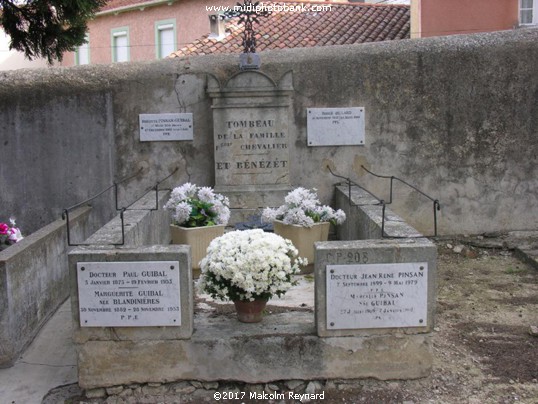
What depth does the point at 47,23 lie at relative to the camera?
5.12 meters

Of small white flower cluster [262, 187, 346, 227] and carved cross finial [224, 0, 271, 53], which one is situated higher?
carved cross finial [224, 0, 271, 53]

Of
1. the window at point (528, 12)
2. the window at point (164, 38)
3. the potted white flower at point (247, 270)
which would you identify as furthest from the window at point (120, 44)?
the potted white flower at point (247, 270)

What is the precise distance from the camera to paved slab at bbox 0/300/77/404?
3477mm

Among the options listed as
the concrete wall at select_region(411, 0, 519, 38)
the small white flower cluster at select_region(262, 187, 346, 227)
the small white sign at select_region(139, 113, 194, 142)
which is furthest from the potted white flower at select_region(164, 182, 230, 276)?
the concrete wall at select_region(411, 0, 519, 38)

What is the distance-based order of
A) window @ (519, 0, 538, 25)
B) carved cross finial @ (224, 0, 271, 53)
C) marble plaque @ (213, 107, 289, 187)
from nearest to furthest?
marble plaque @ (213, 107, 289, 187) < carved cross finial @ (224, 0, 271, 53) < window @ (519, 0, 538, 25)

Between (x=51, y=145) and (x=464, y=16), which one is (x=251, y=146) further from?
(x=464, y=16)

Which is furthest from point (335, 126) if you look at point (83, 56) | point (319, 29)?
point (83, 56)

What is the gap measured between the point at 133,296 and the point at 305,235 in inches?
75.9

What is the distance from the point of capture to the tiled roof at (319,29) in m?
13.6

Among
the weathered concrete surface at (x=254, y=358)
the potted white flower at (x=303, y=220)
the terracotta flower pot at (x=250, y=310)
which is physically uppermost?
the potted white flower at (x=303, y=220)

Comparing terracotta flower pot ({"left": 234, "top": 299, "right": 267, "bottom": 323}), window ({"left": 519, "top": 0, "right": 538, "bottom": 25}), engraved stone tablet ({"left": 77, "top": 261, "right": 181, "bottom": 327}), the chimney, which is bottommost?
terracotta flower pot ({"left": 234, "top": 299, "right": 267, "bottom": 323})

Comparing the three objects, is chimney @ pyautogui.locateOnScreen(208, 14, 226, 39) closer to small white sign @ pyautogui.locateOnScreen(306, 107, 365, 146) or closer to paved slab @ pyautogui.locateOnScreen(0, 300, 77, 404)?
small white sign @ pyautogui.locateOnScreen(306, 107, 365, 146)

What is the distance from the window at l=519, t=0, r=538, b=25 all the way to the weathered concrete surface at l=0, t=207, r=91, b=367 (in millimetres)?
10179

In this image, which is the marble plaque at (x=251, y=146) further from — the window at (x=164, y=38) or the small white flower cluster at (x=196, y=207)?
the window at (x=164, y=38)
